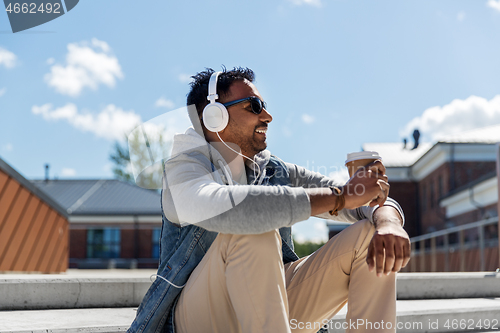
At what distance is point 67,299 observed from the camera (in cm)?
282

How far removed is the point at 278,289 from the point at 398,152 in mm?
28671

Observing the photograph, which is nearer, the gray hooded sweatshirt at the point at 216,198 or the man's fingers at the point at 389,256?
the gray hooded sweatshirt at the point at 216,198

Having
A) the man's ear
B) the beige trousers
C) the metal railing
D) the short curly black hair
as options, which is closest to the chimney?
the metal railing

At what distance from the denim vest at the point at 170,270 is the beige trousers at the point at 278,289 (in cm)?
4

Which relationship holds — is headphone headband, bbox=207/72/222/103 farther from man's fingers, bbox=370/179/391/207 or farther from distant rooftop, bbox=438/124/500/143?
distant rooftop, bbox=438/124/500/143

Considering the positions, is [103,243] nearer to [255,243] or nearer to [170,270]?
[170,270]

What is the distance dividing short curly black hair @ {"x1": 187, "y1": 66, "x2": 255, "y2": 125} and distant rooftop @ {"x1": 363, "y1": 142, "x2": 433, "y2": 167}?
84.1 ft

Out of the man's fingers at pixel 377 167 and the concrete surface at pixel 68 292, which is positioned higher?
the man's fingers at pixel 377 167

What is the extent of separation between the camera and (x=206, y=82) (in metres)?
2.02

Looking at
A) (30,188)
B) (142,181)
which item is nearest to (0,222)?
(30,188)

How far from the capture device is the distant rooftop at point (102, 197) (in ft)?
92.1

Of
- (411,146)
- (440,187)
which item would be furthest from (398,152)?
(440,187)

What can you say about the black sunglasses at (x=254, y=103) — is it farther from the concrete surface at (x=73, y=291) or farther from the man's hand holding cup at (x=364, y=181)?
the concrete surface at (x=73, y=291)

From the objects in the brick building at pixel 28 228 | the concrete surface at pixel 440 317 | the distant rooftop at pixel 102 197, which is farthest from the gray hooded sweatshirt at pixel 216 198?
the distant rooftop at pixel 102 197
